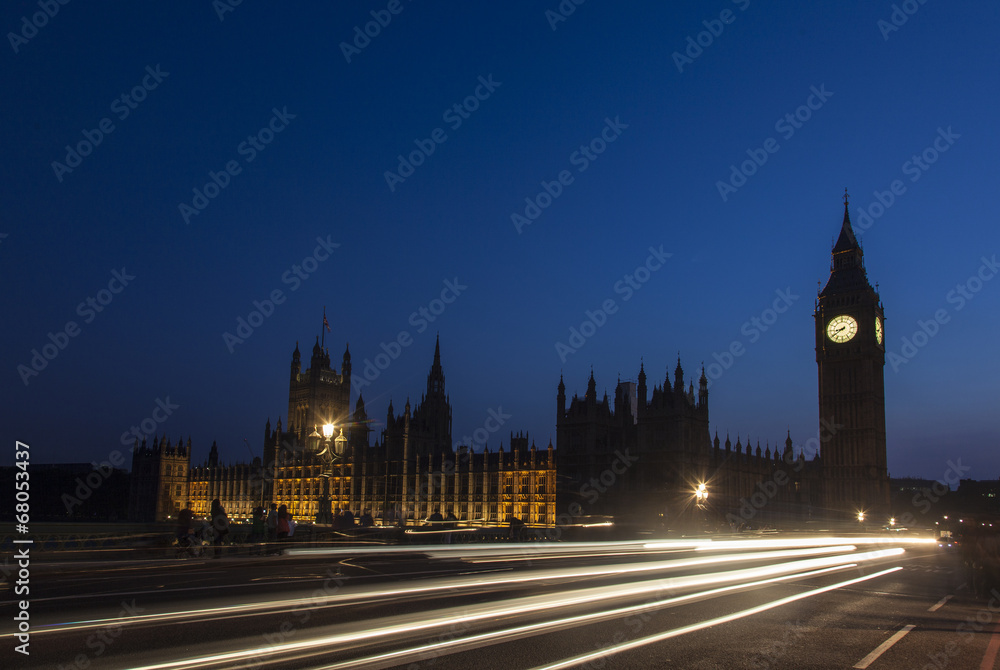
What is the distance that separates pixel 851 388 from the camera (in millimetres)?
97750

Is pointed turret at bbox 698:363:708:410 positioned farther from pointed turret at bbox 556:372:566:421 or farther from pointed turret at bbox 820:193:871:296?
pointed turret at bbox 820:193:871:296

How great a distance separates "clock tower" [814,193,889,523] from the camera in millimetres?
92875

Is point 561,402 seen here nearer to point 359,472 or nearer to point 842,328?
point 359,472

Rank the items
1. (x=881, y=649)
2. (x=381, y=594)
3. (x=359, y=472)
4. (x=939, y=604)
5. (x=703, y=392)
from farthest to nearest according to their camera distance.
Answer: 1. (x=359, y=472)
2. (x=703, y=392)
3. (x=939, y=604)
4. (x=381, y=594)
5. (x=881, y=649)

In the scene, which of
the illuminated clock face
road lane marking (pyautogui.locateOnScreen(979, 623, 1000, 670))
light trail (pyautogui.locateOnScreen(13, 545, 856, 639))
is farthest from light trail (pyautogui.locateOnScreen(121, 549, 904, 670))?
the illuminated clock face

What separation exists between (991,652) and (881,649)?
1.55 m

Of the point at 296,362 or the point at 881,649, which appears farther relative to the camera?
the point at 296,362

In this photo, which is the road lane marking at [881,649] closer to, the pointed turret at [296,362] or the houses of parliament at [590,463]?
the houses of parliament at [590,463]

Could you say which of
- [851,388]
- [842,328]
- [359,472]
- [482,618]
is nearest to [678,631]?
[482,618]

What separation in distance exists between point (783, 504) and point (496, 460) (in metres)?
28.7

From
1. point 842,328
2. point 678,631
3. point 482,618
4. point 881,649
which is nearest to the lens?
point 881,649

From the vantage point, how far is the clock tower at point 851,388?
92.9m

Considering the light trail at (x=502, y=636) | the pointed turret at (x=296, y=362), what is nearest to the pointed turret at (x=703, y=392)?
the light trail at (x=502, y=636)

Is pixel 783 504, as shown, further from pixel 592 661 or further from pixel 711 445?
pixel 592 661
